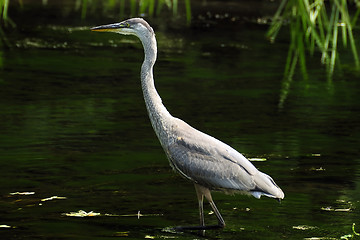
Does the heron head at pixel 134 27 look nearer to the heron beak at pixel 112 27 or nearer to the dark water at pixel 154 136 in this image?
the heron beak at pixel 112 27

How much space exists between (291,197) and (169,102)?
5.08m

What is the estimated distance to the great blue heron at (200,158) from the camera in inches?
230

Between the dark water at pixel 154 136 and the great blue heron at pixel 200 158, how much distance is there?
32 centimetres

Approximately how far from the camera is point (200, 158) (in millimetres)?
5957

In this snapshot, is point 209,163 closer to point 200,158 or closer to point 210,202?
point 200,158

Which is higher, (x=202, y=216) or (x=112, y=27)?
(x=112, y=27)

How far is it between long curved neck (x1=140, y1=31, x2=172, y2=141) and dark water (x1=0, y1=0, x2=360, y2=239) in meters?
0.73

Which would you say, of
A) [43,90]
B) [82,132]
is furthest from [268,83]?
[82,132]

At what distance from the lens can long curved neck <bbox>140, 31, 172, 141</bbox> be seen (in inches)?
239

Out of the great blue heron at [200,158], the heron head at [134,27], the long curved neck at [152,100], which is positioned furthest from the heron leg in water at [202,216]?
the heron head at [134,27]

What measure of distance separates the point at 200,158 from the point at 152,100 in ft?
1.84

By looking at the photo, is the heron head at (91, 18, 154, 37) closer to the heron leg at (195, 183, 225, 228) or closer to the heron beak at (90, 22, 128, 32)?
the heron beak at (90, 22, 128, 32)

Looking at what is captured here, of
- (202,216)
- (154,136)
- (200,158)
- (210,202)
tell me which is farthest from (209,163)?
(154,136)

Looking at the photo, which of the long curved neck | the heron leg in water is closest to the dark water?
the heron leg in water
